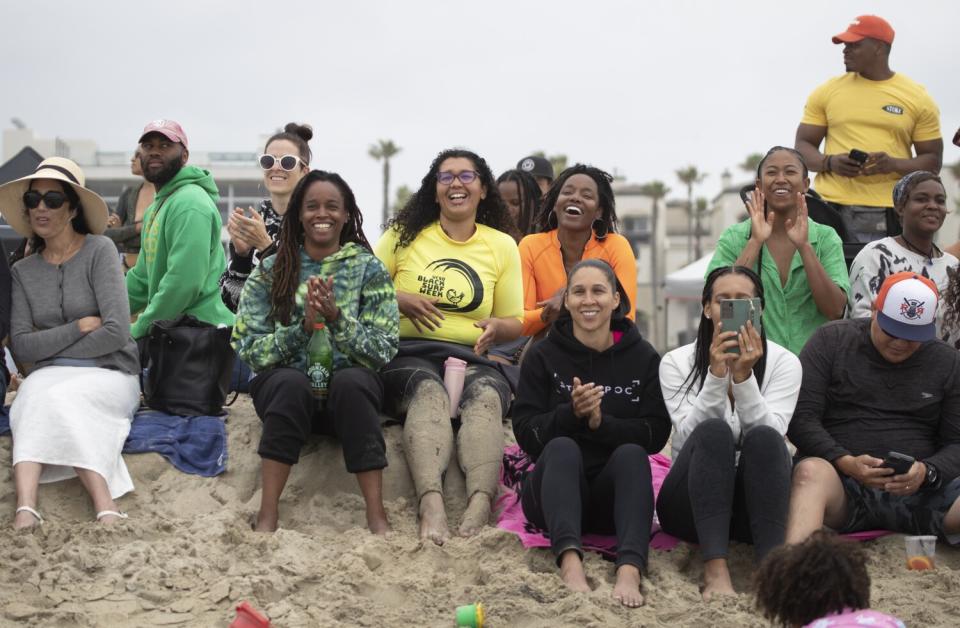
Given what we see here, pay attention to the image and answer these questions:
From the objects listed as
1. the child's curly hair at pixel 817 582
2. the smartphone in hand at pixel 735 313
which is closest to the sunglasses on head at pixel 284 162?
the smartphone in hand at pixel 735 313

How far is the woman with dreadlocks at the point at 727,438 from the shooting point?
4.64 metres

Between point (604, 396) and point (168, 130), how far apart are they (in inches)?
126

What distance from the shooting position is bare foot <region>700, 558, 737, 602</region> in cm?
453

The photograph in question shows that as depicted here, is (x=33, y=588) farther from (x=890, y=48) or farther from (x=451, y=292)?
(x=890, y=48)

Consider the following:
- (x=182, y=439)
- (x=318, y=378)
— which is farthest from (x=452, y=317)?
(x=182, y=439)

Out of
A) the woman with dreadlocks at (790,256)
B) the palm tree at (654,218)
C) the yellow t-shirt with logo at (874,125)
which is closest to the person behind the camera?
the woman with dreadlocks at (790,256)

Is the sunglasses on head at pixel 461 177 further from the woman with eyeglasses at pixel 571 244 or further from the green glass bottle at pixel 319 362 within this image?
the green glass bottle at pixel 319 362

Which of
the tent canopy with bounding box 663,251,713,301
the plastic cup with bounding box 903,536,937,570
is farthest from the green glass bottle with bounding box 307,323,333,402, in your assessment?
the tent canopy with bounding box 663,251,713,301

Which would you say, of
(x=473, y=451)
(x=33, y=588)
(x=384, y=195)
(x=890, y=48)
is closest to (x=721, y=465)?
(x=473, y=451)

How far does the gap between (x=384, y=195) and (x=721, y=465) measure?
36.4 m

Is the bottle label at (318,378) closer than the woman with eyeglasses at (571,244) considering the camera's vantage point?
Yes

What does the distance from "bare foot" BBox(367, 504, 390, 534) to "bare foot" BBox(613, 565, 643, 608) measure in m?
1.17

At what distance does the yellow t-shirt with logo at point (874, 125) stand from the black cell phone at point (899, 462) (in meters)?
2.60

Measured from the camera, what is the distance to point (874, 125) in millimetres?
7145
